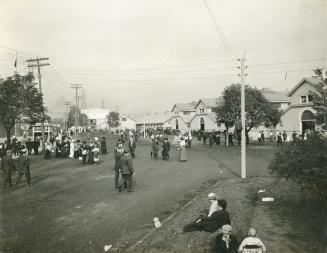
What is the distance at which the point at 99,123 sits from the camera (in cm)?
15650

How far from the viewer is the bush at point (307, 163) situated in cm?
1091

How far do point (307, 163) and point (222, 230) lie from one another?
4.19 meters

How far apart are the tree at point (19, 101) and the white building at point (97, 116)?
112494 millimetres

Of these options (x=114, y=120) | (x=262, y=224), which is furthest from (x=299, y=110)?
(x=114, y=120)

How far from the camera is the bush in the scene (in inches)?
429

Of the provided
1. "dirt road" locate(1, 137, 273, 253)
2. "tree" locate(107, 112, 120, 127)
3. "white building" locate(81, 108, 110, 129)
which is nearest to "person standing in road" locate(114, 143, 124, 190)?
"dirt road" locate(1, 137, 273, 253)

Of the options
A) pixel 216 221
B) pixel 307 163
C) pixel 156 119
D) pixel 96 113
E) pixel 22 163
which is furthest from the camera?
pixel 96 113

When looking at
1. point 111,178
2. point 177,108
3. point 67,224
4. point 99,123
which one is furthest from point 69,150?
point 99,123

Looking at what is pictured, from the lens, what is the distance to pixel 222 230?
347 inches

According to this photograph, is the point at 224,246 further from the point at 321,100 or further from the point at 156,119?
the point at 156,119

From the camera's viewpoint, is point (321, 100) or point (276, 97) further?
point (276, 97)

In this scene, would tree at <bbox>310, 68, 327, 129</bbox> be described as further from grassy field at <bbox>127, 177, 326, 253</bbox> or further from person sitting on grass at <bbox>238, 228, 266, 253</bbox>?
person sitting on grass at <bbox>238, 228, 266, 253</bbox>

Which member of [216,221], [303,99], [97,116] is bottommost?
[216,221]

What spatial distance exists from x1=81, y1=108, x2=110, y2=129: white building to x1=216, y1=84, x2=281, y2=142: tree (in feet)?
347
